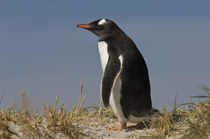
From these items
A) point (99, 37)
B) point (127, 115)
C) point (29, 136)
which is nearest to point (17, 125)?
point (29, 136)

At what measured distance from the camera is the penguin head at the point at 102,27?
5.71 m

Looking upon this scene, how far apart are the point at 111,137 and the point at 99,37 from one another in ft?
6.06

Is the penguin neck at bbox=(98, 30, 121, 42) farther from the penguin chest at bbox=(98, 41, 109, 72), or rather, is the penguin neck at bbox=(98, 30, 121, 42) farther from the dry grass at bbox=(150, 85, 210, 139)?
the dry grass at bbox=(150, 85, 210, 139)

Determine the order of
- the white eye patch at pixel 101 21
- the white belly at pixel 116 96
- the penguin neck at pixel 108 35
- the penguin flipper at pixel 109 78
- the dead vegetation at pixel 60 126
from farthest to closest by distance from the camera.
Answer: the white eye patch at pixel 101 21, the penguin neck at pixel 108 35, the white belly at pixel 116 96, the penguin flipper at pixel 109 78, the dead vegetation at pixel 60 126

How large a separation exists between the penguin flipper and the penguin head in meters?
0.81

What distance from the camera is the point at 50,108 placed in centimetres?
456

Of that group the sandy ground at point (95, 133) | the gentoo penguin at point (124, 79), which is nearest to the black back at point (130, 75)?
the gentoo penguin at point (124, 79)

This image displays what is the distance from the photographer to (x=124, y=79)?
5.18 meters

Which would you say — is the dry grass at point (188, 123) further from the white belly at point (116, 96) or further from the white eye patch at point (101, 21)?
the white eye patch at point (101, 21)

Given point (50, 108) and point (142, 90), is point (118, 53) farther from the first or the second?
point (50, 108)

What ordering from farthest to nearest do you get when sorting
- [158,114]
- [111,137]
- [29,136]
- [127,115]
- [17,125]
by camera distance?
[158,114] → [127,115] → [111,137] → [17,125] → [29,136]

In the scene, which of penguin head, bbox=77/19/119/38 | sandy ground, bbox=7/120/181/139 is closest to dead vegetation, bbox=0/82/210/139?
sandy ground, bbox=7/120/181/139

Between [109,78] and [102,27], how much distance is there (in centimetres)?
120

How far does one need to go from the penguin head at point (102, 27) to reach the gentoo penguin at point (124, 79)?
0.33 ft
